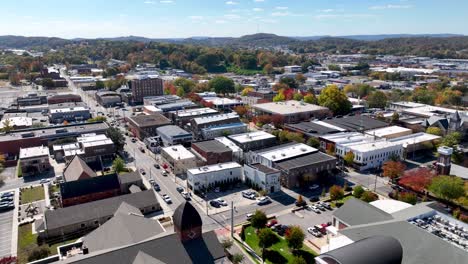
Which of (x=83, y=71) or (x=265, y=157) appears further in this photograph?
(x=83, y=71)

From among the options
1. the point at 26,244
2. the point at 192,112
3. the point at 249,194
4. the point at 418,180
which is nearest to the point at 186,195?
the point at 249,194

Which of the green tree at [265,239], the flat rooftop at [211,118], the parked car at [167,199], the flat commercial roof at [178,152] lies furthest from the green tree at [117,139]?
the green tree at [265,239]

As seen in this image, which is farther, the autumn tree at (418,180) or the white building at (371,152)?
the white building at (371,152)

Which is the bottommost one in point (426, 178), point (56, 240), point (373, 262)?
point (56, 240)

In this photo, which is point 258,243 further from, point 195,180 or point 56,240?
point 56,240

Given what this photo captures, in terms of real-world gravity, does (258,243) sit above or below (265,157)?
below

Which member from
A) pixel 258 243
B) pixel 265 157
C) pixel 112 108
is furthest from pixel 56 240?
pixel 112 108

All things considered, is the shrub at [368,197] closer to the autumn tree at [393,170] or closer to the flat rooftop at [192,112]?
the autumn tree at [393,170]
